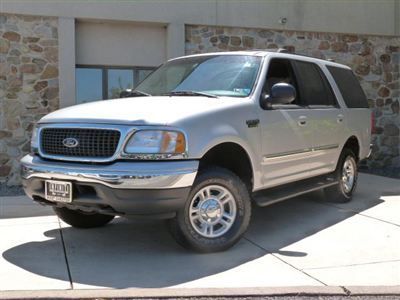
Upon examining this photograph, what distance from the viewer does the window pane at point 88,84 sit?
10.6 meters

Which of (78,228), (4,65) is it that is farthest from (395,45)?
(78,228)

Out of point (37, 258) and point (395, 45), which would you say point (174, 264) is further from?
point (395, 45)

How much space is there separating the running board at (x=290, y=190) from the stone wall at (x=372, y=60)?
4953mm

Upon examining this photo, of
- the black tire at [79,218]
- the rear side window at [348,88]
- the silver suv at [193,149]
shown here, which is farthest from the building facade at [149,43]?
→ the black tire at [79,218]

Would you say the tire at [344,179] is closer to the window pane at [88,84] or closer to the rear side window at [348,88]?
the rear side window at [348,88]

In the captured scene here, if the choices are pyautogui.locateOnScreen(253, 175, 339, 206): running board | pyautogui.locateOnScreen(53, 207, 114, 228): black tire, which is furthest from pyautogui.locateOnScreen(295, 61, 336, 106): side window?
pyautogui.locateOnScreen(53, 207, 114, 228): black tire

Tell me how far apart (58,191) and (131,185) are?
0.77 meters

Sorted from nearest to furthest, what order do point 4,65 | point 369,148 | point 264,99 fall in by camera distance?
point 264,99, point 369,148, point 4,65

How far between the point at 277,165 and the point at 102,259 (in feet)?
6.89

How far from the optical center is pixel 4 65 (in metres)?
9.83

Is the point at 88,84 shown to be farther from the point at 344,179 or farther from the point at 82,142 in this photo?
the point at 82,142

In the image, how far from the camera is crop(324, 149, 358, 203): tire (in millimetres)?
7617

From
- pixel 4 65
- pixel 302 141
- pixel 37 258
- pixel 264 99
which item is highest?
pixel 4 65

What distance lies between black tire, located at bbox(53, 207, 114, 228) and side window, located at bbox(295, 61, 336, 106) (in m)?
2.86
